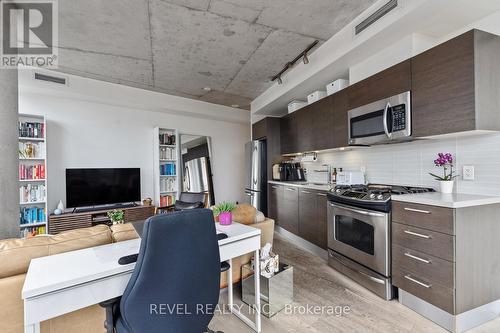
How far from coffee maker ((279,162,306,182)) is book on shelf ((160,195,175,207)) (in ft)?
7.91

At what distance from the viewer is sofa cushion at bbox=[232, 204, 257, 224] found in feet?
7.66

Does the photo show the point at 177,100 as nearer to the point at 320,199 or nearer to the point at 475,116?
the point at 320,199

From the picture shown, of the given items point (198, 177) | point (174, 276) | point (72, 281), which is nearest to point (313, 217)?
point (174, 276)

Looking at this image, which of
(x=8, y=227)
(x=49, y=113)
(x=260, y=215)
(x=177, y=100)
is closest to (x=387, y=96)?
(x=260, y=215)

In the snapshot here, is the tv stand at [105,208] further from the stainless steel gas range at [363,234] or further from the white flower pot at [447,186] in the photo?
the white flower pot at [447,186]

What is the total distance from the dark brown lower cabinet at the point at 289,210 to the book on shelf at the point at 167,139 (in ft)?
8.89

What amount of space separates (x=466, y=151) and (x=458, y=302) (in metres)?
1.32

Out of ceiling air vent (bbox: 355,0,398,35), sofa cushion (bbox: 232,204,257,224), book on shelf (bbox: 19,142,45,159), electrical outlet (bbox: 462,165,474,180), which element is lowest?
sofa cushion (bbox: 232,204,257,224)

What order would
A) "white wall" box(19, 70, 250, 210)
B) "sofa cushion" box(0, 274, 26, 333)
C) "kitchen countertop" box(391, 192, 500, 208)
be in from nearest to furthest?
"sofa cushion" box(0, 274, 26, 333)
"kitchen countertop" box(391, 192, 500, 208)
"white wall" box(19, 70, 250, 210)

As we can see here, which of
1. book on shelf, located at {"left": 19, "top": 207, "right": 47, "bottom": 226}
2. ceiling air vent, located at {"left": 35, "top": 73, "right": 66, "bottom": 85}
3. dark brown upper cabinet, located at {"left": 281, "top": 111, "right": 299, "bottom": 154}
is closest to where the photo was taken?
book on shelf, located at {"left": 19, "top": 207, "right": 47, "bottom": 226}

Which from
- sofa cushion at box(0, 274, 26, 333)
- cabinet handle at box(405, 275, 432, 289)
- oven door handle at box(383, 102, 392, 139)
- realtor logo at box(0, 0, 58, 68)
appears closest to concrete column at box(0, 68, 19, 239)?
realtor logo at box(0, 0, 58, 68)

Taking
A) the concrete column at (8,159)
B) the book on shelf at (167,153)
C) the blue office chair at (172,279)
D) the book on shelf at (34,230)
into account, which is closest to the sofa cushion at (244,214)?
the blue office chair at (172,279)

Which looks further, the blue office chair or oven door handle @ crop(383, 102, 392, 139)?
oven door handle @ crop(383, 102, 392, 139)

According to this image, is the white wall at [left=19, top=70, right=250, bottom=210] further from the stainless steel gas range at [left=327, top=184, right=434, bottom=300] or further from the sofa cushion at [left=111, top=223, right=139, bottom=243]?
the stainless steel gas range at [left=327, top=184, right=434, bottom=300]
